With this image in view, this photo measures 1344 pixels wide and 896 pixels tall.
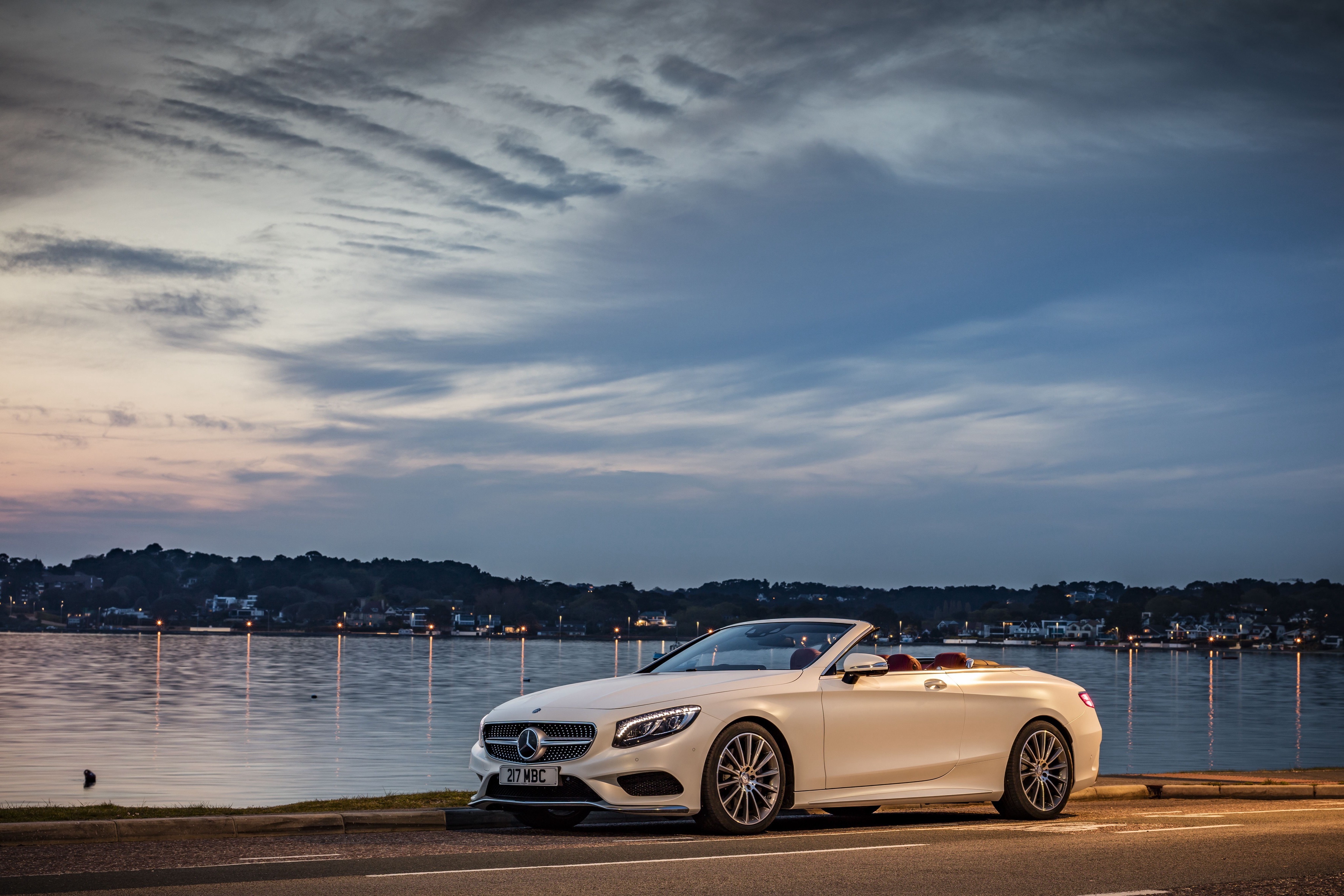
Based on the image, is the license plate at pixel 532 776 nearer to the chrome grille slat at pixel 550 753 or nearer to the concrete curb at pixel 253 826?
the chrome grille slat at pixel 550 753

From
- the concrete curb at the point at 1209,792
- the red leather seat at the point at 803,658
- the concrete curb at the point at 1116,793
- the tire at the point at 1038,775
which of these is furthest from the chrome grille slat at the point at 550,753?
the concrete curb at the point at 1209,792

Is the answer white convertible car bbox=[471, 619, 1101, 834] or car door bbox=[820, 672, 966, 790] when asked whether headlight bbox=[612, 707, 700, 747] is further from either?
car door bbox=[820, 672, 966, 790]

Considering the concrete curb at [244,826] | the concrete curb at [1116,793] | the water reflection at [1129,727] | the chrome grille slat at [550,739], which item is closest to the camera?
the concrete curb at [244,826]

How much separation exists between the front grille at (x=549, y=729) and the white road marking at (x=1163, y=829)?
405cm

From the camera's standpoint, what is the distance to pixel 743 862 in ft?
28.6

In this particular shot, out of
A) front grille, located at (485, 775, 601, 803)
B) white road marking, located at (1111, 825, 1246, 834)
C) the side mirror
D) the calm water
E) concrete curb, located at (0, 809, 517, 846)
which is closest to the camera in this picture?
concrete curb, located at (0, 809, 517, 846)

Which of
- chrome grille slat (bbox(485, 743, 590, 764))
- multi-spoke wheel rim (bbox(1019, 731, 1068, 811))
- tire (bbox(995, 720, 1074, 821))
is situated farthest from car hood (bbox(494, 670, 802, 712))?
multi-spoke wheel rim (bbox(1019, 731, 1068, 811))

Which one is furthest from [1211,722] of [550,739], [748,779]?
[550,739]

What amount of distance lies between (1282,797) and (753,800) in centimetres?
676

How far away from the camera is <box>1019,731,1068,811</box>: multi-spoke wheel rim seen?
38.8 feet

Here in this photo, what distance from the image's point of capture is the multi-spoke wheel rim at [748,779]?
10.1 m

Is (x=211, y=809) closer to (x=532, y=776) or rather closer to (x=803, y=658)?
(x=532, y=776)

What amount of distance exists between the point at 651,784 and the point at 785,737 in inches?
44.6

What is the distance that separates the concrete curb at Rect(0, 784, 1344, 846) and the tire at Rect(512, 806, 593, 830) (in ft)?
0.98
